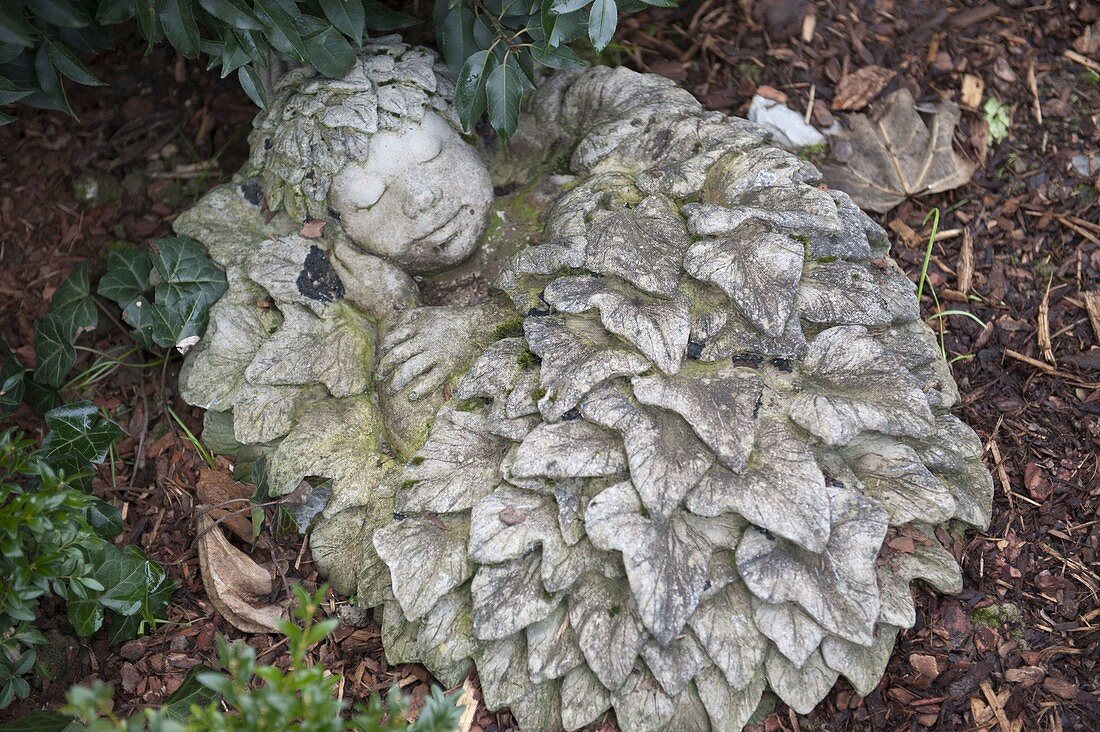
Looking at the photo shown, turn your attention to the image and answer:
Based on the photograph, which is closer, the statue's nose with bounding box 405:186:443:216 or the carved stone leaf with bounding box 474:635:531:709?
the carved stone leaf with bounding box 474:635:531:709

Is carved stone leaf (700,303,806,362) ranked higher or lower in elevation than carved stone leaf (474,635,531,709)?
higher

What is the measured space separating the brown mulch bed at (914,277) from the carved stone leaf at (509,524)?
56 cm

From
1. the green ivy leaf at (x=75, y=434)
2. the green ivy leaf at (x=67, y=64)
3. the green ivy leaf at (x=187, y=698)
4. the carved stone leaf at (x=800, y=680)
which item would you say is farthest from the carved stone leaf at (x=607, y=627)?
the green ivy leaf at (x=67, y=64)

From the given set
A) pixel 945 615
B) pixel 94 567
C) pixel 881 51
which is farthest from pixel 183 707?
pixel 881 51

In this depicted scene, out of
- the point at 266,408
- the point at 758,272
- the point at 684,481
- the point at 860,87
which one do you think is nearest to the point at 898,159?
the point at 860,87

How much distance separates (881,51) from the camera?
404cm

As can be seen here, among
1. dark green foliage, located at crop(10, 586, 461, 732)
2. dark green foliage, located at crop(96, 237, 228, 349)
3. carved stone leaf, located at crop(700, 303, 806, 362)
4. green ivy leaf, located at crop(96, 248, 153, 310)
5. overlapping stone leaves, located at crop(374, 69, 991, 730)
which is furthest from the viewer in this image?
green ivy leaf, located at crop(96, 248, 153, 310)

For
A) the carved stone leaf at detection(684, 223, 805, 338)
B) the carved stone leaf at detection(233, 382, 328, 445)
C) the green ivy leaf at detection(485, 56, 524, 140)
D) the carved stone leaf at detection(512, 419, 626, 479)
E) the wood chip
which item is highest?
→ the green ivy leaf at detection(485, 56, 524, 140)

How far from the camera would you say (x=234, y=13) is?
2.67 metres

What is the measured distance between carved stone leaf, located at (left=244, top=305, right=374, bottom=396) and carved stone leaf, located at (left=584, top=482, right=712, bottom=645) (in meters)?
1.03

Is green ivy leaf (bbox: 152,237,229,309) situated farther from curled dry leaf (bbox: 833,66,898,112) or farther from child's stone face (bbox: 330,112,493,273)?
curled dry leaf (bbox: 833,66,898,112)

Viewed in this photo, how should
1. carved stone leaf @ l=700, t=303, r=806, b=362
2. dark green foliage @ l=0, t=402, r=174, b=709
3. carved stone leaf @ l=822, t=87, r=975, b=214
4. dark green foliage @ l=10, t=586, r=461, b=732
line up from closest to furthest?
1. dark green foliage @ l=10, t=586, r=461, b=732
2. dark green foliage @ l=0, t=402, r=174, b=709
3. carved stone leaf @ l=700, t=303, r=806, b=362
4. carved stone leaf @ l=822, t=87, r=975, b=214

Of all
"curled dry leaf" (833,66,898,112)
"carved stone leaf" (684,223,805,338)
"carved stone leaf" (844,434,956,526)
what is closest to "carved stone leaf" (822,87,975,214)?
"curled dry leaf" (833,66,898,112)

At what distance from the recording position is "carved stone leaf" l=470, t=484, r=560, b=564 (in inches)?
97.4
